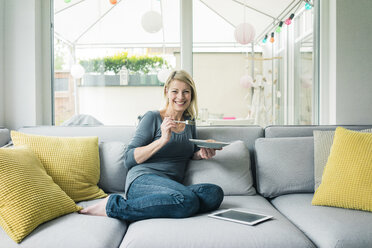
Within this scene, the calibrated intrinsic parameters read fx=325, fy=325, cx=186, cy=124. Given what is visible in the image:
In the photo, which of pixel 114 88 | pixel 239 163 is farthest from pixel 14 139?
pixel 239 163

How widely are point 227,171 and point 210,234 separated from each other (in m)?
0.75

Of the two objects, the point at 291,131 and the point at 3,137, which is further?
the point at 291,131

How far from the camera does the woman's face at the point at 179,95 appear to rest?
212cm

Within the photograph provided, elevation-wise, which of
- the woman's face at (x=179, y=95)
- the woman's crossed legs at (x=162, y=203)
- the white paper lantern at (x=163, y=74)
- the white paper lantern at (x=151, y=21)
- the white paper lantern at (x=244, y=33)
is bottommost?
the woman's crossed legs at (x=162, y=203)

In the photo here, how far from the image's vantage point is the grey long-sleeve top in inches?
77.5

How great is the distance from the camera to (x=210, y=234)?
1.40 metres

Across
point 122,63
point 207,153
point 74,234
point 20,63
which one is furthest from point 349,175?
point 20,63

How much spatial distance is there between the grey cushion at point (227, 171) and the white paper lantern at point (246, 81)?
82cm

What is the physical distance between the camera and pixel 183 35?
2.81 metres

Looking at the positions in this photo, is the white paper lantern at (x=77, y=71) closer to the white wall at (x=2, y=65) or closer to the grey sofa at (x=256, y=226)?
the white wall at (x=2, y=65)

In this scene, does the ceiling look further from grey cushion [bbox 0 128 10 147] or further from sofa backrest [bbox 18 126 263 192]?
grey cushion [bbox 0 128 10 147]

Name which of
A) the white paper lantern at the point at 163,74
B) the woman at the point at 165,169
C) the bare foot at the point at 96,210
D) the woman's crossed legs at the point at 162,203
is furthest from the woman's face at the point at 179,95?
the bare foot at the point at 96,210

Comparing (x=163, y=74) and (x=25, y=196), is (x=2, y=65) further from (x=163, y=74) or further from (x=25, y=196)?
(x=25, y=196)

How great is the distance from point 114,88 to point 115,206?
1.41 meters
